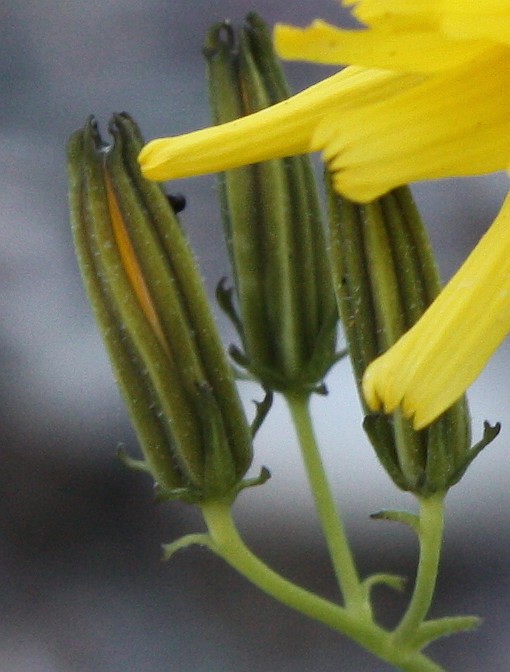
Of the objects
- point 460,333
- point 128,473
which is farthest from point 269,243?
point 128,473

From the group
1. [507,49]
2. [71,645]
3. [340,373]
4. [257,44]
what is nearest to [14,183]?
[340,373]

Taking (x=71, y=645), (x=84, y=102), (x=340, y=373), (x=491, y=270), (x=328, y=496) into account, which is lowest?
(x=71, y=645)

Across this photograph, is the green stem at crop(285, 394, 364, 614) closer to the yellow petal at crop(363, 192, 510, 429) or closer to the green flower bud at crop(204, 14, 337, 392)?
the green flower bud at crop(204, 14, 337, 392)

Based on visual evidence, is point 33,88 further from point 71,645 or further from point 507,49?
point 507,49

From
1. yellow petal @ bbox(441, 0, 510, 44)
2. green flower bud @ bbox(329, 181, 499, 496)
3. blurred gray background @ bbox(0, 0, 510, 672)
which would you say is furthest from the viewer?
blurred gray background @ bbox(0, 0, 510, 672)

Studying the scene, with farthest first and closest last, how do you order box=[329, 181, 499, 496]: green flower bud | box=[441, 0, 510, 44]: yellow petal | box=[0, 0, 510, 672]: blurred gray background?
box=[0, 0, 510, 672]: blurred gray background, box=[329, 181, 499, 496]: green flower bud, box=[441, 0, 510, 44]: yellow petal

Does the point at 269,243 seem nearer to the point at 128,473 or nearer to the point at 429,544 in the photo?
the point at 429,544

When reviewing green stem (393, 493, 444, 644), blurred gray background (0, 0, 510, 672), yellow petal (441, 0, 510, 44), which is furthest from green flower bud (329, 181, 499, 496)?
blurred gray background (0, 0, 510, 672)

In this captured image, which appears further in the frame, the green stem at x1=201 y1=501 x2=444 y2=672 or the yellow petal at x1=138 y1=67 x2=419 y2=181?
the green stem at x1=201 y1=501 x2=444 y2=672
